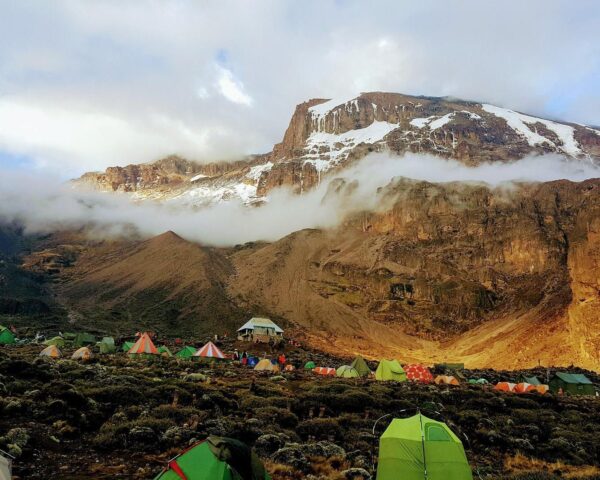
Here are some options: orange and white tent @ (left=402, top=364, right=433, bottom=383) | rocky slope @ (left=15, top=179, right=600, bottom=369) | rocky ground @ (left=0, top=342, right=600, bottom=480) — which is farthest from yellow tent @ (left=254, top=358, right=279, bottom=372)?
rocky slope @ (left=15, top=179, right=600, bottom=369)

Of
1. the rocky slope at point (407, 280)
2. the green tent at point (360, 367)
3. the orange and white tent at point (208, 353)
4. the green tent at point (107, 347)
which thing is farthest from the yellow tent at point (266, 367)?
the rocky slope at point (407, 280)

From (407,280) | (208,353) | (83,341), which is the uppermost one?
(208,353)

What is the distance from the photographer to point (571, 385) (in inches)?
1412

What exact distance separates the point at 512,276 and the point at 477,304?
13.9 meters

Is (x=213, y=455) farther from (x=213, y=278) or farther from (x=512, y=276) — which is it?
(x=512, y=276)

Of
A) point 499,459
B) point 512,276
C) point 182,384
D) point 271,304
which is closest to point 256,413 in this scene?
point 182,384

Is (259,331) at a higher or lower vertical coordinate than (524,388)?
lower

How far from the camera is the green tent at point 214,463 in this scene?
8781mm

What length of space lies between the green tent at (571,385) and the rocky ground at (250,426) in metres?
10.7

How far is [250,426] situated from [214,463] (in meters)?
7.12

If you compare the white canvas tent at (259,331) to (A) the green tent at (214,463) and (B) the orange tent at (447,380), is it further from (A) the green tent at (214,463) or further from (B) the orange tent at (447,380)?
(A) the green tent at (214,463)

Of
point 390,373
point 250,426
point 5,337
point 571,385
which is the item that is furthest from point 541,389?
point 5,337

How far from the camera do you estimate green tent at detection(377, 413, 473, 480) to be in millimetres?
10961

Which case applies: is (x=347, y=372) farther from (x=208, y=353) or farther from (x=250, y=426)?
(x=250, y=426)
